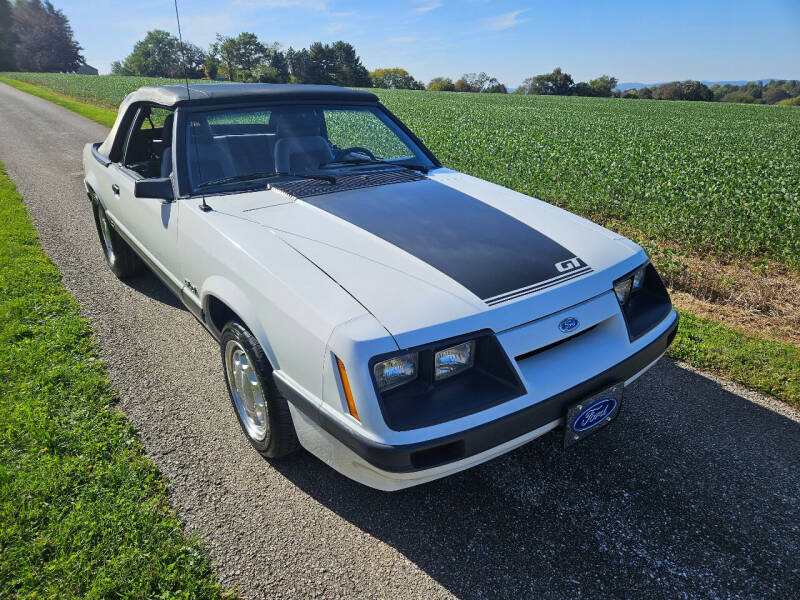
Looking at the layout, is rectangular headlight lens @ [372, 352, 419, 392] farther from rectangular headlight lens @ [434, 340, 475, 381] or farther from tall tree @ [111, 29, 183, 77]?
tall tree @ [111, 29, 183, 77]

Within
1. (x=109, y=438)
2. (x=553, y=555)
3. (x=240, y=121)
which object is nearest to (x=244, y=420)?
(x=109, y=438)

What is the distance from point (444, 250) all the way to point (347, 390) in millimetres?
836

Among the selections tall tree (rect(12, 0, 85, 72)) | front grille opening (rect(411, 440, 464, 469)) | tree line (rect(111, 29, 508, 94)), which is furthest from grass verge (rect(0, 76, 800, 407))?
tall tree (rect(12, 0, 85, 72))

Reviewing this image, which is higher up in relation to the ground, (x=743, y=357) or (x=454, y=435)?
(x=454, y=435)

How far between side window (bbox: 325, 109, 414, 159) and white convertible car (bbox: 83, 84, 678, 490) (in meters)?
0.15

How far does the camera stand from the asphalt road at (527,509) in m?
1.92

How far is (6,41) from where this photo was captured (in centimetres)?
7506

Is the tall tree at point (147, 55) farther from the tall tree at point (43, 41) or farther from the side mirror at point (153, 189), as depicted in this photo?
the side mirror at point (153, 189)

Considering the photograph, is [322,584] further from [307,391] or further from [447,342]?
[447,342]

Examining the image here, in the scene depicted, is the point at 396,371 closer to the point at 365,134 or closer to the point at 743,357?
the point at 365,134

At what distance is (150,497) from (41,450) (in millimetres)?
742

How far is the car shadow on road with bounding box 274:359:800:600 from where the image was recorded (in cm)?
192

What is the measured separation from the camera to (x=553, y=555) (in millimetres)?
2006

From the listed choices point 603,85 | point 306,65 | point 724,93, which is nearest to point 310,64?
point 306,65
